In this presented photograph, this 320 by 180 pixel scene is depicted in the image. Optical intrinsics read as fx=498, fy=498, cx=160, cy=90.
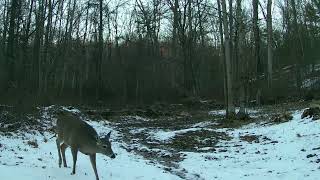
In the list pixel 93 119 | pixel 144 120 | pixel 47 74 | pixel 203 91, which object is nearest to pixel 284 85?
pixel 203 91

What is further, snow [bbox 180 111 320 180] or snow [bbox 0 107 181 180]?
snow [bbox 180 111 320 180]

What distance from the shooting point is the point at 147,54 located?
49031 millimetres

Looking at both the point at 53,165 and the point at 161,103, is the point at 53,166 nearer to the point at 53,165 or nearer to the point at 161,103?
the point at 53,165

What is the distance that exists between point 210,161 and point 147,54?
35462 millimetres

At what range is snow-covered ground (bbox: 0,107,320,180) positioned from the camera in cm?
1055

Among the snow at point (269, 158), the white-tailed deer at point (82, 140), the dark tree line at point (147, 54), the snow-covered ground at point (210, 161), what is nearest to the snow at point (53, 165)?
the snow-covered ground at point (210, 161)

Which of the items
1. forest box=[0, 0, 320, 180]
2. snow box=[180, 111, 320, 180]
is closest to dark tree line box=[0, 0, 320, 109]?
forest box=[0, 0, 320, 180]

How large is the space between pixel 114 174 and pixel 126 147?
6434 millimetres

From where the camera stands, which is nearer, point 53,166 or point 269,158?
point 53,166

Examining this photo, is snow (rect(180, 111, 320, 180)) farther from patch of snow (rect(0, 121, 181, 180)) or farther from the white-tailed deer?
the white-tailed deer

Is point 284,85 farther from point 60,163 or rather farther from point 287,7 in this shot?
point 60,163

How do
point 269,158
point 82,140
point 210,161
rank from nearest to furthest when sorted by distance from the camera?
point 82,140 < point 269,158 < point 210,161

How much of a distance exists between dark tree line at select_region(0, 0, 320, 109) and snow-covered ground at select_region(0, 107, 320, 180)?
12.9 m

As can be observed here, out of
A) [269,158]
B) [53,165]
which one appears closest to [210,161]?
[269,158]
